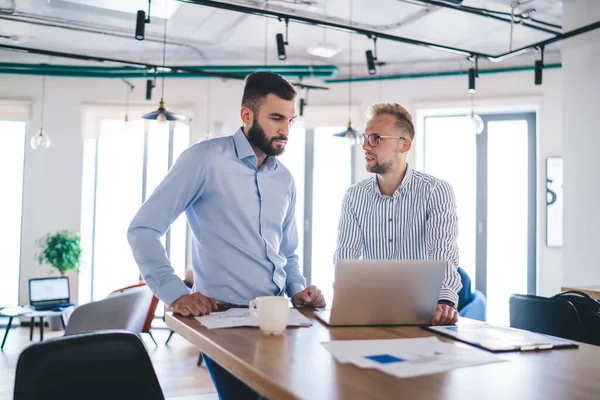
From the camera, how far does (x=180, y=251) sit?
8188mm

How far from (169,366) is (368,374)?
15.7 ft

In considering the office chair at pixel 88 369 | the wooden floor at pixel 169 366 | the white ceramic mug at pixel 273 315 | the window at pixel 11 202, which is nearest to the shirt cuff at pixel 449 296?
Answer: the white ceramic mug at pixel 273 315

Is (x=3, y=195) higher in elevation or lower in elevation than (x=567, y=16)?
lower

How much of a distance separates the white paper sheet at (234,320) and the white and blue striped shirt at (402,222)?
0.68 m

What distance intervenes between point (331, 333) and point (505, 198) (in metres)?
6.66

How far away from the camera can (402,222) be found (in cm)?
231

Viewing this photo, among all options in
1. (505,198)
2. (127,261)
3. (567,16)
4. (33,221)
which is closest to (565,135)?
(567,16)

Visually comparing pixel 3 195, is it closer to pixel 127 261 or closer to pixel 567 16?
pixel 127 261

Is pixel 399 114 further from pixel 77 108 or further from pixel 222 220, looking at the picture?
pixel 77 108

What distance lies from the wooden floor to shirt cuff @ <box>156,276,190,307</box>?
232cm

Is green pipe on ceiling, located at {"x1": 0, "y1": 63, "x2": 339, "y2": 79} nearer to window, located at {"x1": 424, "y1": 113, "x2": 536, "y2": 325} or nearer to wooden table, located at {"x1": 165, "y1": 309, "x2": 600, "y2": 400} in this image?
window, located at {"x1": 424, "y1": 113, "x2": 536, "y2": 325}

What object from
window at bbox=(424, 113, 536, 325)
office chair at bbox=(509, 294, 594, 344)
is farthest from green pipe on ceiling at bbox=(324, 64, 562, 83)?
office chair at bbox=(509, 294, 594, 344)

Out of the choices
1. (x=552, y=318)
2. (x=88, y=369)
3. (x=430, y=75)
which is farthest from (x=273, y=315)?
(x=430, y=75)

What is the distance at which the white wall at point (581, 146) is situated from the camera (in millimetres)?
4910
